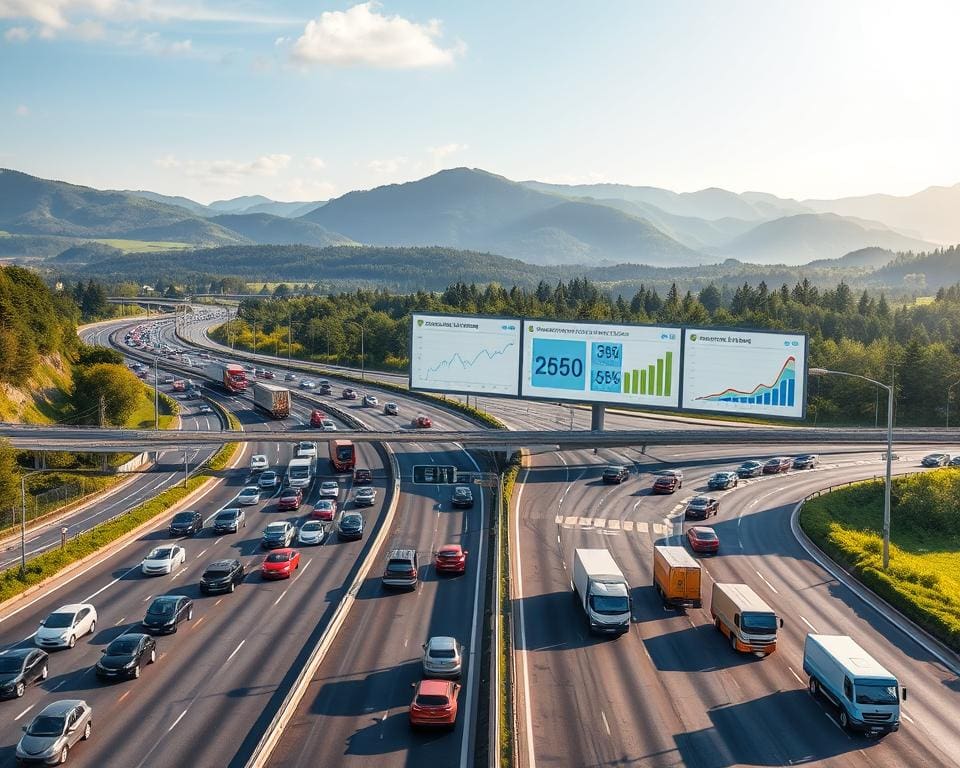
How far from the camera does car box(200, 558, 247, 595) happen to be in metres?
49.3

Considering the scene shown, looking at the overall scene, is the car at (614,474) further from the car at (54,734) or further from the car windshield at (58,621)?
the car at (54,734)

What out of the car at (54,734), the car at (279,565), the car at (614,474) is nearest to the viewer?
the car at (54,734)

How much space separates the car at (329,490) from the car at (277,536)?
1376 centimetres

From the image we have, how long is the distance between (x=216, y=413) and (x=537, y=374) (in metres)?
63.8

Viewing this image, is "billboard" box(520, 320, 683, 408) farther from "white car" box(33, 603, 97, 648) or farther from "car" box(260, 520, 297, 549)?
"white car" box(33, 603, 97, 648)

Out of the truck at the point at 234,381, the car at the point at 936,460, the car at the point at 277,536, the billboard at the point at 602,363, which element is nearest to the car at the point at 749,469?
the billboard at the point at 602,363

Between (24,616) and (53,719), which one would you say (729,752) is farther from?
(24,616)

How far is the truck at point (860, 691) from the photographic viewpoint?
3180 cm

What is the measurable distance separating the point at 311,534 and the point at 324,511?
6.70m

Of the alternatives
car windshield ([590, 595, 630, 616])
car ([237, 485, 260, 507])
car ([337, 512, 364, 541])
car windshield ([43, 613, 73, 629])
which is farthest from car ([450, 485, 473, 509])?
car windshield ([43, 613, 73, 629])

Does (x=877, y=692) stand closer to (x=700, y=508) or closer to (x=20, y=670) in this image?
(x=20, y=670)

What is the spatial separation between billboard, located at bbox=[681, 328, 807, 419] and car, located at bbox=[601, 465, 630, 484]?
9.68 m

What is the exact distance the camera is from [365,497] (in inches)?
2881

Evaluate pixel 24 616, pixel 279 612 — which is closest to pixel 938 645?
pixel 279 612
